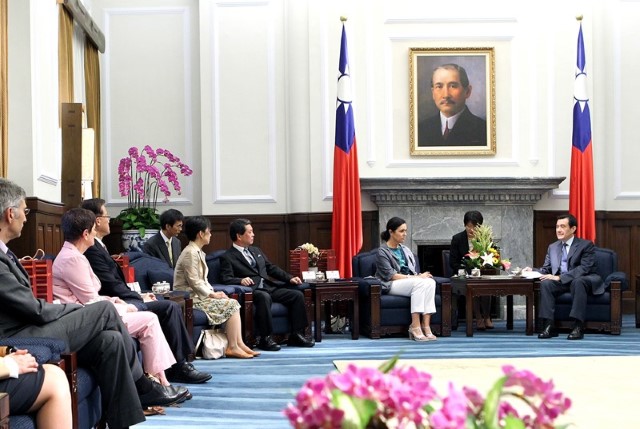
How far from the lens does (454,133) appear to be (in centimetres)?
1070

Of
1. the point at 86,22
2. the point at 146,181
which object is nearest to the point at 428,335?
the point at 146,181

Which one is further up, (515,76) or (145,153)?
(515,76)

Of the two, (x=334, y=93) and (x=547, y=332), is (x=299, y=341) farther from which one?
(x=334, y=93)

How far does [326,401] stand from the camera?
3.89 feet

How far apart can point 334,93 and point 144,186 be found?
2.38 meters

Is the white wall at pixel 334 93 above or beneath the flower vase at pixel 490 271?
above

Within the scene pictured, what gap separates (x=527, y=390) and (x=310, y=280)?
293 inches

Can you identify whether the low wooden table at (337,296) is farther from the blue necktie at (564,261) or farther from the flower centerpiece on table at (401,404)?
the flower centerpiece on table at (401,404)

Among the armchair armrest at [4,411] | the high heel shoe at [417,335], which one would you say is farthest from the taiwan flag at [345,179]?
the armchair armrest at [4,411]

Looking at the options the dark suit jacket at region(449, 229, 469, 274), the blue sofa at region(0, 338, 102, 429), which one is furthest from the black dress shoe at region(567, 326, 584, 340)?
the blue sofa at region(0, 338, 102, 429)

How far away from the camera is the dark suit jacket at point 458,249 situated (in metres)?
9.44

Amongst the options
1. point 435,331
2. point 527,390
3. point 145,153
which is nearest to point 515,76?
point 435,331

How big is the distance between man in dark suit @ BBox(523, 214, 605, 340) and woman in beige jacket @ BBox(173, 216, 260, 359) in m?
3.01

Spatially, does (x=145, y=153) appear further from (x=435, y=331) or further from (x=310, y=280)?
(x=435, y=331)
